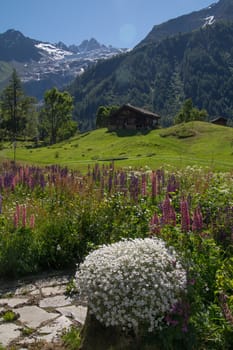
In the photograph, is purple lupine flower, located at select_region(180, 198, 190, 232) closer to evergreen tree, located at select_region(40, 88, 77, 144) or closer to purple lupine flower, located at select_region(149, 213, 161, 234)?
purple lupine flower, located at select_region(149, 213, 161, 234)

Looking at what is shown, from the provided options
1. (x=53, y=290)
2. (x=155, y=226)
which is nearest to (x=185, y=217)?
(x=155, y=226)

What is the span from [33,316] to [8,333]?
565 millimetres

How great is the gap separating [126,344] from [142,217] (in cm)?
373

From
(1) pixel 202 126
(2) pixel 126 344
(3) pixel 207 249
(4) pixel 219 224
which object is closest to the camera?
(2) pixel 126 344

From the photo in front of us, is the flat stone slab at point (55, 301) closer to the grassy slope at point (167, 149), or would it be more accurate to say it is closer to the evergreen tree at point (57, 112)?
the grassy slope at point (167, 149)

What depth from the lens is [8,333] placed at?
207 inches

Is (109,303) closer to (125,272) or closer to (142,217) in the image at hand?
(125,272)

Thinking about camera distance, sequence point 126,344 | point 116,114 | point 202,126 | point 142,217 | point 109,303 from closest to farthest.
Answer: point 109,303
point 126,344
point 142,217
point 202,126
point 116,114

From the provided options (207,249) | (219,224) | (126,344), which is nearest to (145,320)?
(126,344)

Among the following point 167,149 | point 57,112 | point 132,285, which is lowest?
point 132,285

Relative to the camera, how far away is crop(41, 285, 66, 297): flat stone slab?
6.64 meters

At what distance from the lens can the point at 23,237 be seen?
7742 mm

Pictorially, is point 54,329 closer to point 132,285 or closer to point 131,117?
point 132,285

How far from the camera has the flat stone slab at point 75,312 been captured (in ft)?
18.7
